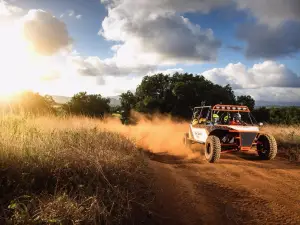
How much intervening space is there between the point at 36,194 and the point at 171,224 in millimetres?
2261

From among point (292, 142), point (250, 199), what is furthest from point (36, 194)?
point (292, 142)

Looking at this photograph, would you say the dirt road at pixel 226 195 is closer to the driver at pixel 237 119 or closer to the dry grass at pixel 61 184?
the dry grass at pixel 61 184

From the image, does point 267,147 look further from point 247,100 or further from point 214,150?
point 247,100

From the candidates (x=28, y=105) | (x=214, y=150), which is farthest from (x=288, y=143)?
(x=28, y=105)

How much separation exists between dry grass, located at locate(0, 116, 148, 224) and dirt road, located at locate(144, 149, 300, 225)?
653mm

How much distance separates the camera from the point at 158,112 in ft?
107

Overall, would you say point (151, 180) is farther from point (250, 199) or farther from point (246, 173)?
point (246, 173)

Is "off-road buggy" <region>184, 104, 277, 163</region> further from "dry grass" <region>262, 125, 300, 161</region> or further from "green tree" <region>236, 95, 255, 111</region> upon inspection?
"green tree" <region>236, 95, 255, 111</region>

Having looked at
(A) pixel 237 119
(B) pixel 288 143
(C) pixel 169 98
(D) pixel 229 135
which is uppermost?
(C) pixel 169 98

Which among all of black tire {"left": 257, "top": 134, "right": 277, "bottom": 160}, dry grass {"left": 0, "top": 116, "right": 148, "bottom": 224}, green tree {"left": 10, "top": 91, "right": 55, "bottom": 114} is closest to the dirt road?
dry grass {"left": 0, "top": 116, "right": 148, "bottom": 224}

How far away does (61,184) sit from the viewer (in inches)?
182

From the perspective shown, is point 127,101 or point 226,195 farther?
point 127,101

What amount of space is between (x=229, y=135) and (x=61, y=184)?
24.0 feet

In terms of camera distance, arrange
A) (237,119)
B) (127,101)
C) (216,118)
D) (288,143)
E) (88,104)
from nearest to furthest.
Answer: (216,118) < (237,119) < (288,143) < (88,104) < (127,101)
